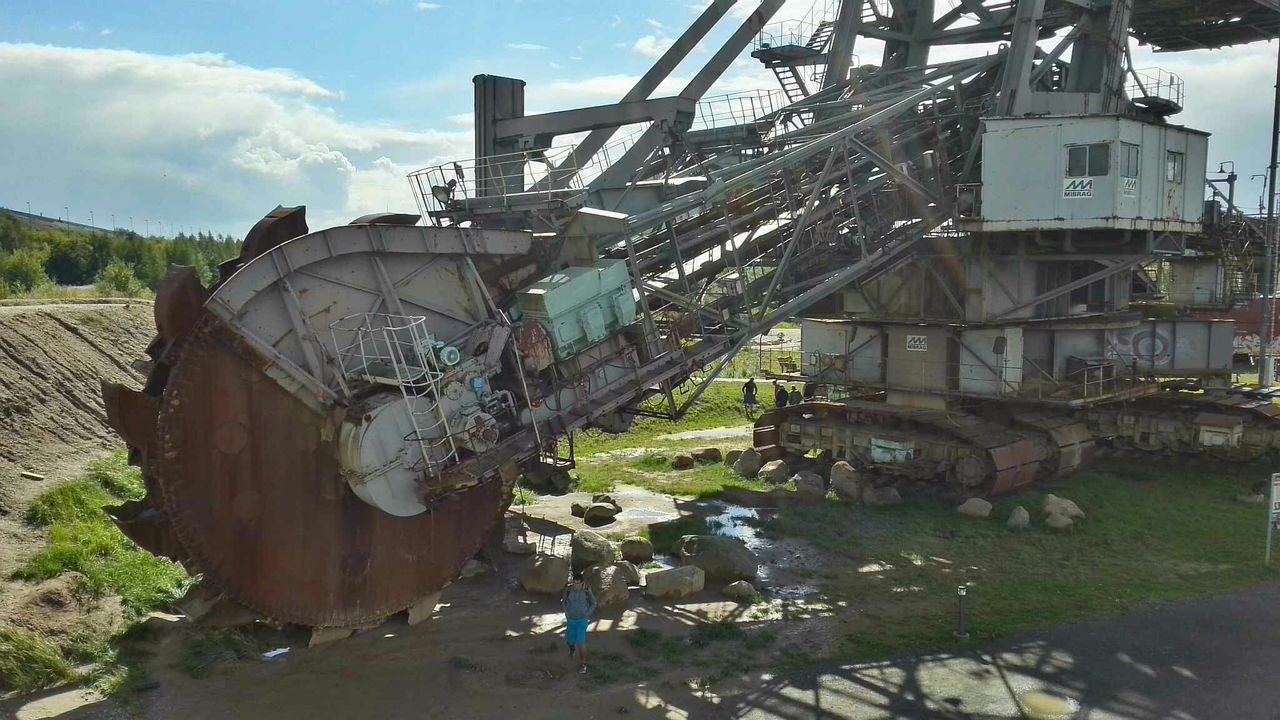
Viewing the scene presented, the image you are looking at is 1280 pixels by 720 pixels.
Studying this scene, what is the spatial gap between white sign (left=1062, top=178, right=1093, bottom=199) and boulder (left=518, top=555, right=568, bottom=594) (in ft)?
38.8

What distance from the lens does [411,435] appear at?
12078 mm

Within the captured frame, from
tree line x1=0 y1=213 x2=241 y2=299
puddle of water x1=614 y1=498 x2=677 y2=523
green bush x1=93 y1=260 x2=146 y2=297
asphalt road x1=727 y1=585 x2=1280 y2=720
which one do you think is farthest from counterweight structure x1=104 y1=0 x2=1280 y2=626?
tree line x1=0 y1=213 x2=241 y2=299

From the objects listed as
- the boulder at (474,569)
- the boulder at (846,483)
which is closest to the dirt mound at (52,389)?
the boulder at (474,569)

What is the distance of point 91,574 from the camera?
13859 millimetres

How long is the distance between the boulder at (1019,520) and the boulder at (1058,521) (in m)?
0.34

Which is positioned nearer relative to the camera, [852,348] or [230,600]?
[230,600]

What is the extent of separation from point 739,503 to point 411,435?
9595 millimetres

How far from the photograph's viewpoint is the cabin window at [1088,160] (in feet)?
59.8

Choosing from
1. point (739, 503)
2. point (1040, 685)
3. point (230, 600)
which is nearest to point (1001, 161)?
point (739, 503)

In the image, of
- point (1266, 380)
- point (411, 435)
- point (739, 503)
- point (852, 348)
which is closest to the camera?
point (411, 435)

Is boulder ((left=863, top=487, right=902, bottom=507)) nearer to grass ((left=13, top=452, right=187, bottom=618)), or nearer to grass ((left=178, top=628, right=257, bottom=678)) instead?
grass ((left=178, top=628, right=257, bottom=678))

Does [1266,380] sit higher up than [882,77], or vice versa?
[882,77]

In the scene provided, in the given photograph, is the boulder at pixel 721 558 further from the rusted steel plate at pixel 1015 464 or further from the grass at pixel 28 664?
the grass at pixel 28 664

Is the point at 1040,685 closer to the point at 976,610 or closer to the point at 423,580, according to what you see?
the point at 976,610
